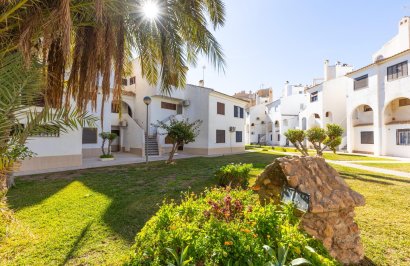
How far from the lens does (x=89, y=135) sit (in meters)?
18.0

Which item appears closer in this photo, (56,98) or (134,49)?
(56,98)

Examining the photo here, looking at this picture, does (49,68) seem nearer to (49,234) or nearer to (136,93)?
(49,234)

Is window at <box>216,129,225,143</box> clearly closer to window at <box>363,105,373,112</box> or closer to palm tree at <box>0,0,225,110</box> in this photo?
palm tree at <box>0,0,225,110</box>

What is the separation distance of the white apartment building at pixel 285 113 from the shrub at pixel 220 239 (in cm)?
4037

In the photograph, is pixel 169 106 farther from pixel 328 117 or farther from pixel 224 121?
pixel 328 117

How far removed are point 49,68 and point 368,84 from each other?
1142 inches

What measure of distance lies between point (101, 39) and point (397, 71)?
87.6 ft

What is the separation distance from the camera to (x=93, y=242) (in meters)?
4.02

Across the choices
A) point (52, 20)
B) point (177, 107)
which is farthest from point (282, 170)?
point (177, 107)

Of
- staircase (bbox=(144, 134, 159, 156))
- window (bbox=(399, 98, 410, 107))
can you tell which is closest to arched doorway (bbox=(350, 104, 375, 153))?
window (bbox=(399, 98, 410, 107))

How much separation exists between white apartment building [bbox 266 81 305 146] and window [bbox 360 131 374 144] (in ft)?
51.2

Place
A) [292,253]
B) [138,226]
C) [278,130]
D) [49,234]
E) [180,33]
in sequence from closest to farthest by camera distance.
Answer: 1. [292,253]
2. [49,234]
3. [138,226]
4. [180,33]
5. [278,130]

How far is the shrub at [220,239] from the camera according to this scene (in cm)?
215

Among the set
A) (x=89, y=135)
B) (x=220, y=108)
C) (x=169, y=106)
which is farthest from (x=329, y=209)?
(x=169, y=106)
